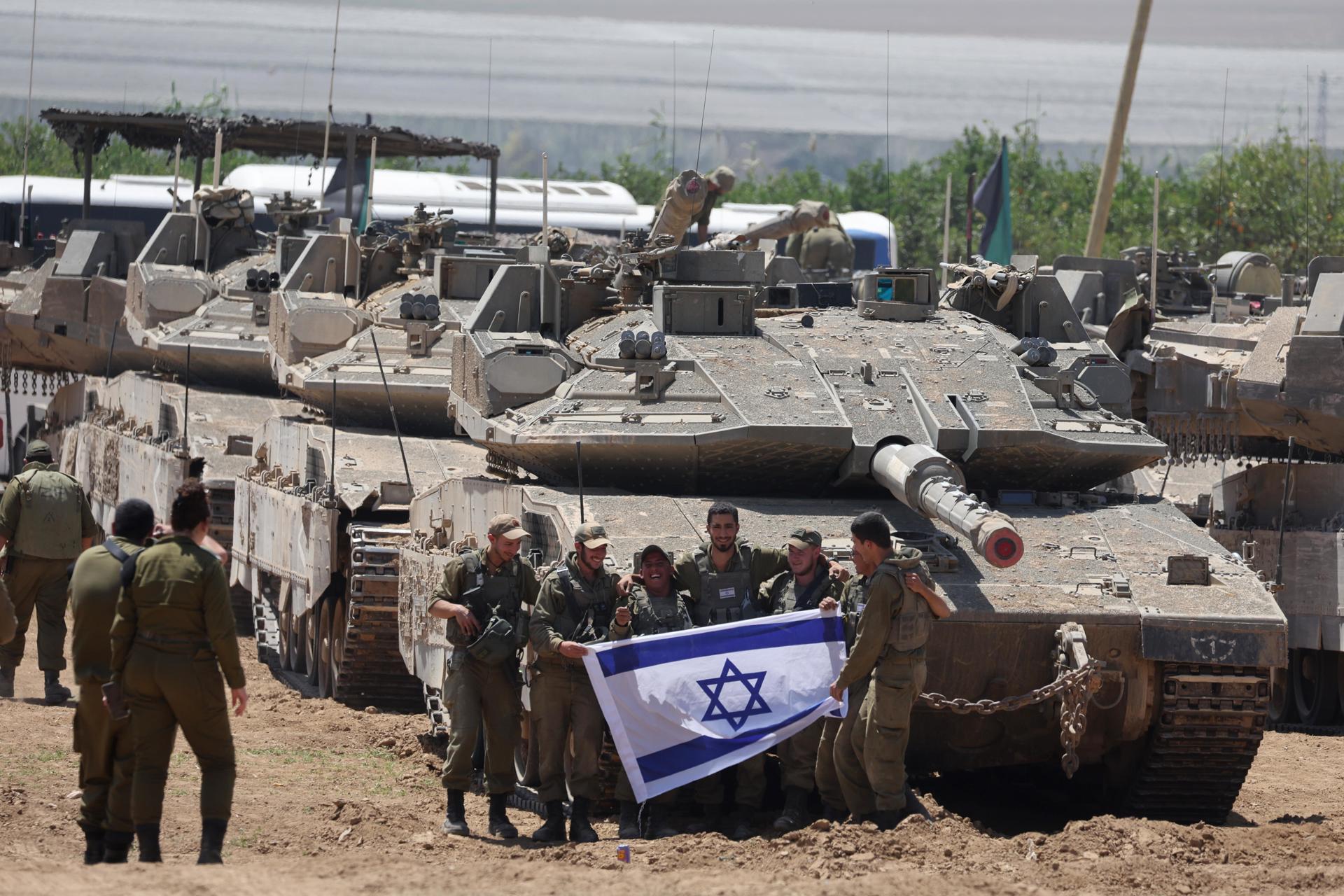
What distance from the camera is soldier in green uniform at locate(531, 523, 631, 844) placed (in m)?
10.4

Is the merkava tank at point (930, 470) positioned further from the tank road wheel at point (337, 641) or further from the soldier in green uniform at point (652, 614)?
the tank road wheel at point (337, 641)

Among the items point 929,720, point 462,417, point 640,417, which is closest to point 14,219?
point 462,417

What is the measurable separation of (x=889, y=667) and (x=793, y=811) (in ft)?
3.44

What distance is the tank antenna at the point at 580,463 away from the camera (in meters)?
11.3

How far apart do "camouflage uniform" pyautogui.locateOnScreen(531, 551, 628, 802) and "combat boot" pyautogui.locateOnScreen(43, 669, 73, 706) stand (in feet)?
17.7

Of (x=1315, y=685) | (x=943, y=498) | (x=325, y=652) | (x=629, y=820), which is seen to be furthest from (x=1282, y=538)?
(x=629, y=820)

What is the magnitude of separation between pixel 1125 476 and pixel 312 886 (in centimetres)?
737

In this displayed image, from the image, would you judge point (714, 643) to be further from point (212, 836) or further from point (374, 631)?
point (374, 631)

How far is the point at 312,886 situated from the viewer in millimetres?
8094

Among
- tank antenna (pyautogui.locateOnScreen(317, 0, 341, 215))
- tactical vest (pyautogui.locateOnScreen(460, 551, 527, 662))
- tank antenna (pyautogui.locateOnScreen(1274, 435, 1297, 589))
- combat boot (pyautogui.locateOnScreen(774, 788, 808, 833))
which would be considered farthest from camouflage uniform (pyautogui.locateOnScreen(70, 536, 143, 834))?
tank antenna (pyautogui.locateOnScreen(317, 0, 341, 215))

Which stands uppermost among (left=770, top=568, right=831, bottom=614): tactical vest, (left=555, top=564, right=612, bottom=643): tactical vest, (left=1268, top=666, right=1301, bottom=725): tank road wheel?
(left=770, top=568, right=831, bottom=614): tactical vest

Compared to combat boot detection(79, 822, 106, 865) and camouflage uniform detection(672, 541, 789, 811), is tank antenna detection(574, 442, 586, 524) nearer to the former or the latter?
camouflage uniform detection(672, 541, 789, 811)

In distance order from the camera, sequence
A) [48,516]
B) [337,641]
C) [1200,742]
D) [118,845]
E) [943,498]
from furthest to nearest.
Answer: [337,641] → [48,516] → [943,498] → [1200,742] → [118,845]

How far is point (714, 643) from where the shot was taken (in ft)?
34.3
